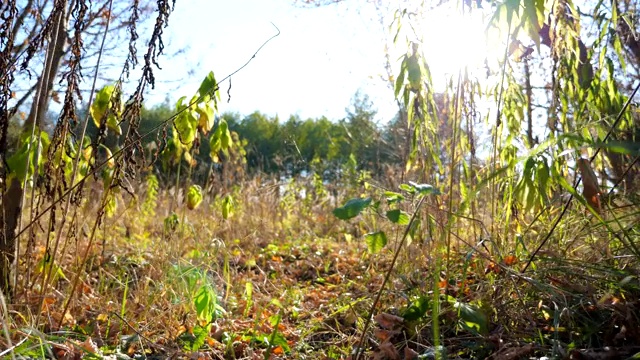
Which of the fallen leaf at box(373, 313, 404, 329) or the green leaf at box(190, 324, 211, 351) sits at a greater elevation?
the fallen leaf at box(373, 313, 404, 329)

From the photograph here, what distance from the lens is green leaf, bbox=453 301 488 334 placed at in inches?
60.7

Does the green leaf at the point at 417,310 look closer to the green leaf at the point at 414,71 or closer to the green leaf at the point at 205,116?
the green leaf at the point at 414,71

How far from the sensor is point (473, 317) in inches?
60.9

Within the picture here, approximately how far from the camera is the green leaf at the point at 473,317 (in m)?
1.54

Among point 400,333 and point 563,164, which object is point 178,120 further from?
point 563,164

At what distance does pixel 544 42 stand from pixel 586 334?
1.64 metres

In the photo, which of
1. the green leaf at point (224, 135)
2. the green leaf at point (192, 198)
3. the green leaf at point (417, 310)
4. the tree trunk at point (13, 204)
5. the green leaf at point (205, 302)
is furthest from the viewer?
the green leaf at point (192, 198)

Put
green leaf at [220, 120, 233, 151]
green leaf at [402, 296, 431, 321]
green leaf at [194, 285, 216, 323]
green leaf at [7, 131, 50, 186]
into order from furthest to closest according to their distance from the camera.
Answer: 1. green leaf at [220, 120, 233, 151]
2. green leaf at [194, 285, 216, 323]
3. green leaf at [7, 131, 50, 186]
4. green leaf at [402, 296, 431, 321]

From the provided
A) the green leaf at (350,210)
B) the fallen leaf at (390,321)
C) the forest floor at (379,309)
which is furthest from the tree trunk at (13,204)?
the fallen leaf at (390,321)

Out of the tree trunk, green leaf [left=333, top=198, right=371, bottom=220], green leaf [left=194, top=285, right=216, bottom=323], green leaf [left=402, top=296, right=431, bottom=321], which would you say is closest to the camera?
green leaf [left=333, top=198, right=371, bottom=220]

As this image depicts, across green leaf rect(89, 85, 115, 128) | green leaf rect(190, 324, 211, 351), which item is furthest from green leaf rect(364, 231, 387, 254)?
green leaf rect(89, 85, 115, 128)

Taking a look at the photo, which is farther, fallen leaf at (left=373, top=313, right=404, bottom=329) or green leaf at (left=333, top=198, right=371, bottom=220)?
fallen leaf at (left=373, top=313, right=404, bottom=329)

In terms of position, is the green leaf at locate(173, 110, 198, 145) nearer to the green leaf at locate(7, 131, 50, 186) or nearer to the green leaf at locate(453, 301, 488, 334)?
the green leaf at locate(7, 131, 50, 186)

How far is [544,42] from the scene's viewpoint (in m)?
2.75
